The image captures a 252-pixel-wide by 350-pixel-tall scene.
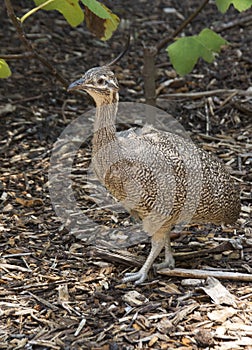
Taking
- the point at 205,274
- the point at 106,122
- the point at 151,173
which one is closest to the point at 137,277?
the point at 205,274

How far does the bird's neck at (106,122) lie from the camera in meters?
4.38

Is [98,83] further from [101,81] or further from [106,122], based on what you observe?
[106,122]

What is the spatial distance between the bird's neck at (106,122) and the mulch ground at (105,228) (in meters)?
0.85

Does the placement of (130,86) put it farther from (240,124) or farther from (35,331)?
(35,331)

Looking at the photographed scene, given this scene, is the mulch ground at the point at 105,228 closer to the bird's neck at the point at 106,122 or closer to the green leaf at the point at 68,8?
the bird's neck at the point at 106,122

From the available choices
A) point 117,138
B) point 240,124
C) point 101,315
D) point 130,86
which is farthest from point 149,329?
point 130,86

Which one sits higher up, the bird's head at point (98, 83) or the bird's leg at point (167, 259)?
the bird's head at point (98, 83)

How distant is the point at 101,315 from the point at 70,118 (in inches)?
119

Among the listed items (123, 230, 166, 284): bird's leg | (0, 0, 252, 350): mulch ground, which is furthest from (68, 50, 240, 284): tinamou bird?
(0, 0, 252, 350): mulch ground

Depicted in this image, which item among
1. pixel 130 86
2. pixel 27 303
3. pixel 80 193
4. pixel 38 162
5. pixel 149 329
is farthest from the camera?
pixel 130 86

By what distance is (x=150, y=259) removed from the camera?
459cm

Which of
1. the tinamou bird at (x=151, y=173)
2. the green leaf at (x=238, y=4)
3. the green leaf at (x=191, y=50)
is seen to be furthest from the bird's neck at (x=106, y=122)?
the green leaf at (x=191, y=50)

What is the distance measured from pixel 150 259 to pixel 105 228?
750 millimetres

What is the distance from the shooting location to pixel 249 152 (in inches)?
244
